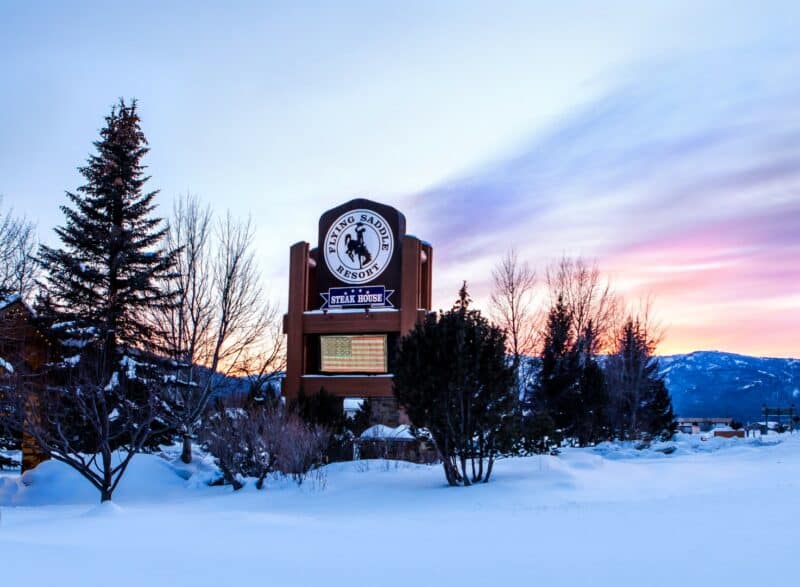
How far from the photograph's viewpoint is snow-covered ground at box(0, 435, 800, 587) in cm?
617

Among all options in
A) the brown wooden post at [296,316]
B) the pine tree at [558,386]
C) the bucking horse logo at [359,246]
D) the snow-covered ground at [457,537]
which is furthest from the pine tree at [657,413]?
the snow-covered ground at [457,537]

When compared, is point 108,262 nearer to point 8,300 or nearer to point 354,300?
point 8,300

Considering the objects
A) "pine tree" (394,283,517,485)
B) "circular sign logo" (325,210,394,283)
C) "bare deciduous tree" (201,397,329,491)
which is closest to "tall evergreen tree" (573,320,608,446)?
"circular sign logo" (325,210,394,283)

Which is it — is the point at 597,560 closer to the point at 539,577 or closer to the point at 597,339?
the point at 539,577

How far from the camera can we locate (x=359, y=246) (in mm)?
32719

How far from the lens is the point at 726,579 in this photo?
18.8ft

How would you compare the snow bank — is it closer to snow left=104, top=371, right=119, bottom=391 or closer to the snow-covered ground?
snow left=104, top=371, right=119, bottom=391

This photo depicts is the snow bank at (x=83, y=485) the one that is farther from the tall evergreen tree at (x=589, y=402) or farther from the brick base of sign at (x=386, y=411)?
the tall evergreen tree at (x=589, y=402)

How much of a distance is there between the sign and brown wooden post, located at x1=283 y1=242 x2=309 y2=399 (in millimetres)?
1153

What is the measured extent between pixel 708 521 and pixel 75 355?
19.9m

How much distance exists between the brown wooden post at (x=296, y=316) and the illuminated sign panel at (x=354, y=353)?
Result: 3.67 ft

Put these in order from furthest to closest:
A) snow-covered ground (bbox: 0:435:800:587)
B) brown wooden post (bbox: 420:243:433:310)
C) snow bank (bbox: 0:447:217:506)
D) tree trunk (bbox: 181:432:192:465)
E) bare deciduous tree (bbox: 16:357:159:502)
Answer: brown wooden post (bbox: 420:243:433:310) → tree trunk (bbox: 181:432:192:465) → snow bank (bbox: 0:447:217:506) → bare deciduous tree (bbox: 16:357:159:502) → snow-covered ground (bbox: 0:435:800:587)

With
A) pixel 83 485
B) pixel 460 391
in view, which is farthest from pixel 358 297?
pixel 460 391

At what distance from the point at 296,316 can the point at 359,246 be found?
4436mm
